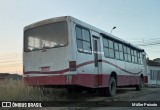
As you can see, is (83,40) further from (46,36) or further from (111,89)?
(111,89)

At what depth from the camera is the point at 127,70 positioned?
20.1 metres

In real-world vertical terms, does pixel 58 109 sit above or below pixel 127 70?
below

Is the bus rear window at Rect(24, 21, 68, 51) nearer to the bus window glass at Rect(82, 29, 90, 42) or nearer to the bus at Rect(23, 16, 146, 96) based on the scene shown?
the bus at Rect(23, 16, 146, 96)

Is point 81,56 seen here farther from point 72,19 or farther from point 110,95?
point 110,95

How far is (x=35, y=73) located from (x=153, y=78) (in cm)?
3719

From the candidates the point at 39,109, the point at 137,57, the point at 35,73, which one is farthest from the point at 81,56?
the point at 137,57

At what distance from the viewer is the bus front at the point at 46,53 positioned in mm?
13125

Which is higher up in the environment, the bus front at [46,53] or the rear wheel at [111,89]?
the bus front at [46,53]

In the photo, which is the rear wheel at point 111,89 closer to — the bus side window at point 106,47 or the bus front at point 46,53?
the bus side window at point 106,47

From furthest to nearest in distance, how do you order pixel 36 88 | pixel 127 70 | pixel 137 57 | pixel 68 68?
pixel 137 57
pixel 127 70
pixel 36 88
pixel 68 68

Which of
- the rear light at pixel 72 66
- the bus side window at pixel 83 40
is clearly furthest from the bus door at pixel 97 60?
the rear light at pixel 72 66

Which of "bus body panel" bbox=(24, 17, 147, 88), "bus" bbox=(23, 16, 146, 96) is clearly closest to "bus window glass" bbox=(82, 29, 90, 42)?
"bus" bbox=(23, 16, 146, 96)

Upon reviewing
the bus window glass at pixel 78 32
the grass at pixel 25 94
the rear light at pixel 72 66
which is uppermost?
the bus window glass at pixel 78 32

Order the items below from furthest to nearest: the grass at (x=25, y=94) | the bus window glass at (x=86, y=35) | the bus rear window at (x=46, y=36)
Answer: the bus window glass at (x=86, y=35) → the bus rear window at (x=46, y=36) → the grass at (x=25, y=94)
